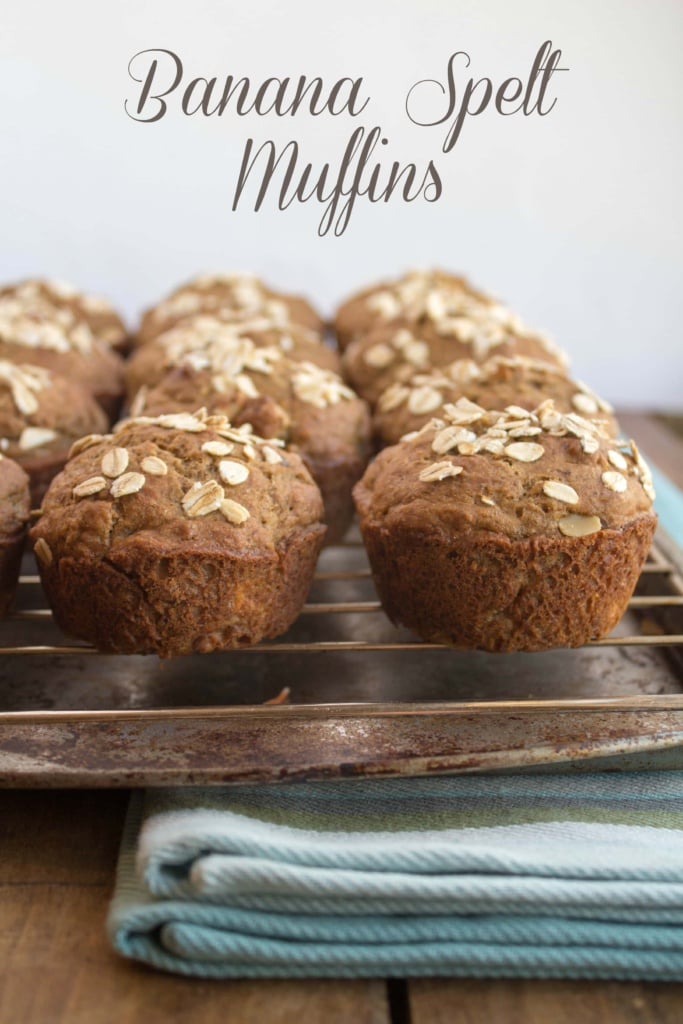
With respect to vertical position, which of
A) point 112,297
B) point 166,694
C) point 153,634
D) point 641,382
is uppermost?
point 641,382

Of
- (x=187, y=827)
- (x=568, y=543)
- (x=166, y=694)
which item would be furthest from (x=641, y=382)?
(x=187, y=827)

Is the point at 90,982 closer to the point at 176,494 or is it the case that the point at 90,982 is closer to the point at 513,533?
the point at 176,494

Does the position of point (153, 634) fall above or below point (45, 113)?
below

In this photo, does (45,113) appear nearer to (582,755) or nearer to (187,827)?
(187,827)

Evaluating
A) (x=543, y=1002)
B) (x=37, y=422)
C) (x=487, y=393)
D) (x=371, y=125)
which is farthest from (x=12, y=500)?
(x=543, y=1002)

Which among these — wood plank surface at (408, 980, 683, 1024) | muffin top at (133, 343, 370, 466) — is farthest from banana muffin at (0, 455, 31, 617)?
wood plank surface at (408, 980, 683, 1024)
